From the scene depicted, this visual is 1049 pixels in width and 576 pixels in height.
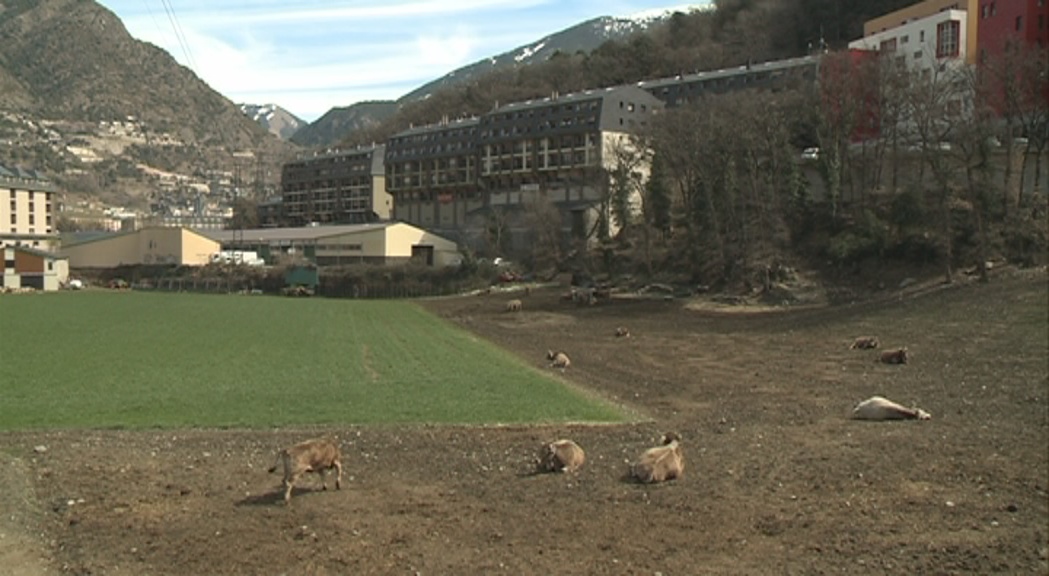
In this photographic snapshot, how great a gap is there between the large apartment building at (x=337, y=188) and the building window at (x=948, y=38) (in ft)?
285

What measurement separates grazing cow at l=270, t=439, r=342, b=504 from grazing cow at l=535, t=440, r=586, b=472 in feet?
11.0

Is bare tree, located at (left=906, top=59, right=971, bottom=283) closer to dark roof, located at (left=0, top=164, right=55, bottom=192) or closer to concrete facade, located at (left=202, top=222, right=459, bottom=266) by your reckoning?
concrete facade, located at (left=202, top=222, right=459, bottom=266)

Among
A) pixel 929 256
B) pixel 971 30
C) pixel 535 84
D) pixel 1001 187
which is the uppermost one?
pixel 535 84

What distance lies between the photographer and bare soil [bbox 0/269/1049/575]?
10375 millimetres

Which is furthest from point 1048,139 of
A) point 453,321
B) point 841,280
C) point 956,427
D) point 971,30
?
point 956,427

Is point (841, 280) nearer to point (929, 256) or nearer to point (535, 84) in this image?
point (929, 256)

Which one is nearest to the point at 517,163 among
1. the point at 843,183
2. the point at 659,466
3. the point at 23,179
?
the point at 843,183

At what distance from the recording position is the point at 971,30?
257 ft

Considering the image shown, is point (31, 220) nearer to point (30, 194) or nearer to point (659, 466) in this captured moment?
point (30, 194)

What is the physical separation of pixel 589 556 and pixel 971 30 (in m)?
82.6

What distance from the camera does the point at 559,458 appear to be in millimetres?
14508

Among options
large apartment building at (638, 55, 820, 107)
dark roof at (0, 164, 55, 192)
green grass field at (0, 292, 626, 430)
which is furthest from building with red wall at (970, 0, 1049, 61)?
dark roof at (0, 164, 55, 192)

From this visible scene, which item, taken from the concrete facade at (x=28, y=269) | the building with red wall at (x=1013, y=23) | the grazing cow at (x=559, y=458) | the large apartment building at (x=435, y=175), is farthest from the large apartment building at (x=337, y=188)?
the grazing cow at (x=559, y=458)

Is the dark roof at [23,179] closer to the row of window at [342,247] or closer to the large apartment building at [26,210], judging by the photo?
the large apartment building at [26,210]
